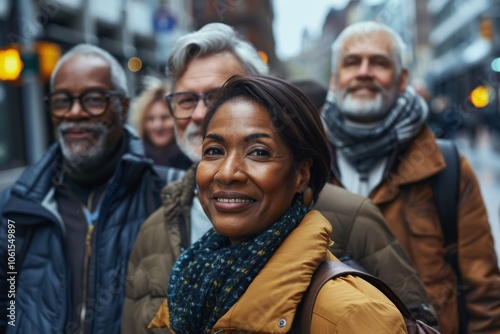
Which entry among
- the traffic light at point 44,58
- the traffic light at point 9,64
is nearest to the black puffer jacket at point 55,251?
the traffic light at point 9,64

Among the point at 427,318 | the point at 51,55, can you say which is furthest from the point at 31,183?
the point at 51,55

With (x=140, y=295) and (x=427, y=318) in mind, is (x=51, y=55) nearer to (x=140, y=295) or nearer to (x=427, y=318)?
(x=140, y=295)

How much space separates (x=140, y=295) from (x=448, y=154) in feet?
5.30

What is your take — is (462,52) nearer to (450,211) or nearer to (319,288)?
(450,211)

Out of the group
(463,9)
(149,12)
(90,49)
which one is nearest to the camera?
(90,49)

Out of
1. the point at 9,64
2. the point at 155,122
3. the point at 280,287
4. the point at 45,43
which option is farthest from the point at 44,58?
the point at 280,287

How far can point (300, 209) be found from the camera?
1.84 metres

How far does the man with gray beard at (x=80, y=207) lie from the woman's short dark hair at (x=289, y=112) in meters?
1.23

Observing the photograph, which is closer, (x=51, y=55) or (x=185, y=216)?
(x=185, y=216)

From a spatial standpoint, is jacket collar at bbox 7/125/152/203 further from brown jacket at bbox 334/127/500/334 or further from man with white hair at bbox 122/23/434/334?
brown jacket at bbox 334/127/500/334

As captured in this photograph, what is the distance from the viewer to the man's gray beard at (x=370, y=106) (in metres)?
3.17

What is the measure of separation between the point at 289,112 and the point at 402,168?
1347 mm

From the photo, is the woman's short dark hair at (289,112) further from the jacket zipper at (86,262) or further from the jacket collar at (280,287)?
the jacket zipper at (86,262)

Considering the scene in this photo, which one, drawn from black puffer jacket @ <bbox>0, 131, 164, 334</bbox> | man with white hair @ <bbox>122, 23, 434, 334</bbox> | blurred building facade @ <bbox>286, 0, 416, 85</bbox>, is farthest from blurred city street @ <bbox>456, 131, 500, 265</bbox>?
blurred building facade @ <bbox>286, 0, 416, 85</bbox>
